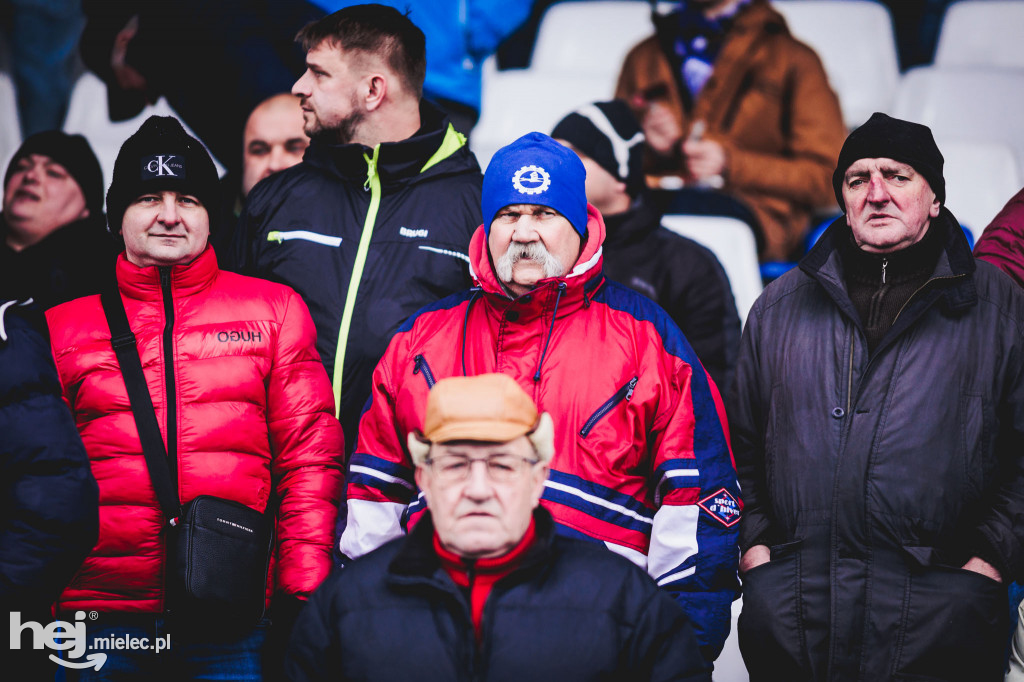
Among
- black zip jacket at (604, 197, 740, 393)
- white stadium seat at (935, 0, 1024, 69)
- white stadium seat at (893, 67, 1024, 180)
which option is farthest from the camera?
white stadium seat at (935, 0, 1024, 69)

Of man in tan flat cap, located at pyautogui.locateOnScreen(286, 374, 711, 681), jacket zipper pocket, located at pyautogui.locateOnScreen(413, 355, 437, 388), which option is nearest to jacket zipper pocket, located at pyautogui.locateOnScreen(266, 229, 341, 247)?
jacket zipper pocket, located at pyautogui.locateOnScreen(413, 355, 437, 388)

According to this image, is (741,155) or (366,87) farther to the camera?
(741,155)

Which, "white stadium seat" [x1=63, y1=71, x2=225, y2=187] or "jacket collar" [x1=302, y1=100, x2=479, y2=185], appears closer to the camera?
"jacket collar" [x1=302, y1=100, x2=479, y2=185]

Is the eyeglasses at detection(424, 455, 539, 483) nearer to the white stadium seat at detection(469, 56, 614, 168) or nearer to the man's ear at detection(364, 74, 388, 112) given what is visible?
the man's ear at detection(364, 74, 388, 112)

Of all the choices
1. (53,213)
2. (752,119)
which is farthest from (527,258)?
(752,119)

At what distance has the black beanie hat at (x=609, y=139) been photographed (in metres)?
3.60

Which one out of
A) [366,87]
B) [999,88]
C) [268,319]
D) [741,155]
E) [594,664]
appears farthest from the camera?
[999,88]

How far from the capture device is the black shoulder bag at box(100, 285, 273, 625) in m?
2.47

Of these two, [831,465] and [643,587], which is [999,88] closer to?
[831,465]

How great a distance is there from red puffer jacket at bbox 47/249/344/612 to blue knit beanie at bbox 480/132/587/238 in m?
0.61

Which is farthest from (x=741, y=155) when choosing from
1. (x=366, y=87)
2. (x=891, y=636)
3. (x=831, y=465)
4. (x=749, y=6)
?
(x=891, y=636)

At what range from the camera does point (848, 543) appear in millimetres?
2506

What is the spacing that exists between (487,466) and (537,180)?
835 millimetres

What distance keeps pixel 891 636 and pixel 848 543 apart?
0.22 meters
